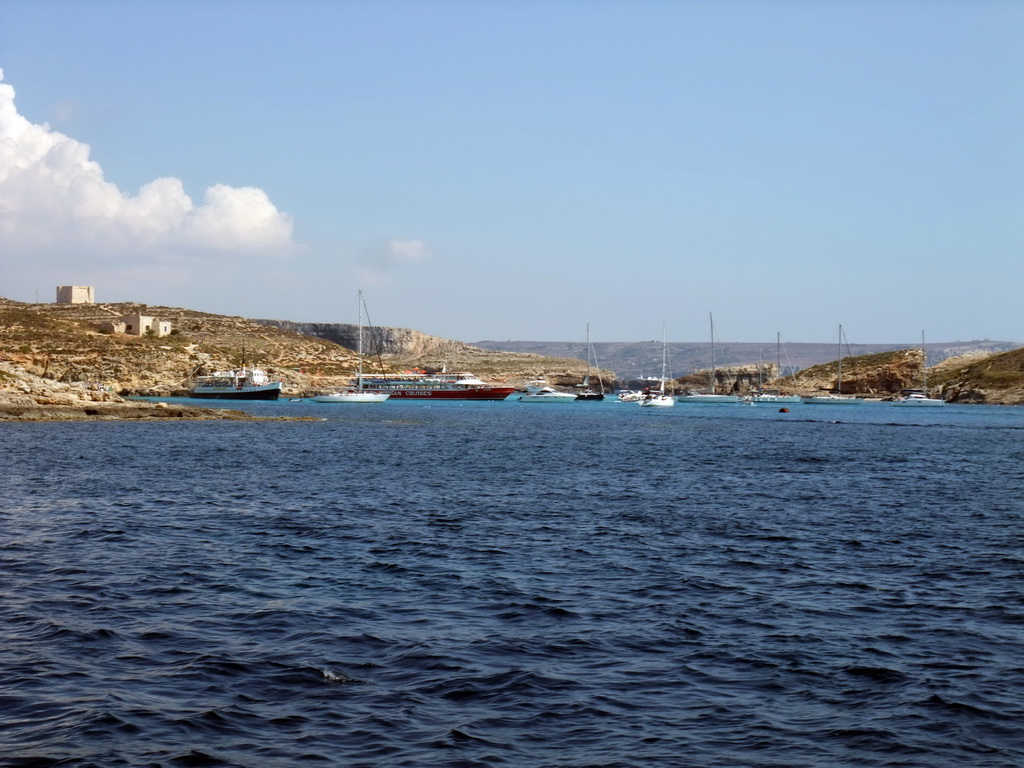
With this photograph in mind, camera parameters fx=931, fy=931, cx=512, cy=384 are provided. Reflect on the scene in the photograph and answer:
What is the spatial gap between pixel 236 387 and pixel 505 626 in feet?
449

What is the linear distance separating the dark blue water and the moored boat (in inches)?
4371

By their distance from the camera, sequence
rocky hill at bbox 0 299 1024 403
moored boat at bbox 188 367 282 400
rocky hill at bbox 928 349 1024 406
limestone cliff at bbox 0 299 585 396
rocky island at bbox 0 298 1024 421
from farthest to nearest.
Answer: rocky hill at bbox 928 349 1024 406, moored boat at bbox 188 367 282 400, rocky hill at bbox 0 299 1024 403, limestone cliff at bbox 0 299 585 396, rocky island at bbox 0 298 1024 421

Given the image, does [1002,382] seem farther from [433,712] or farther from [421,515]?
[433,712]

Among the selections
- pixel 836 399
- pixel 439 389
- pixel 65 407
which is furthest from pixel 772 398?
pixel 65 407

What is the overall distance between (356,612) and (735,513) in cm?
1660

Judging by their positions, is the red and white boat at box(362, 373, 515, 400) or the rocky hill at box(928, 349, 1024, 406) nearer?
the rocky hill at box(928, 349, 1024, 406)

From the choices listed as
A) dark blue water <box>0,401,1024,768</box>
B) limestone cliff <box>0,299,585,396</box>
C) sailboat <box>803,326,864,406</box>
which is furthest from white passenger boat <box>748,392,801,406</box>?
dark blue water <box>0,401,1024,768</box>

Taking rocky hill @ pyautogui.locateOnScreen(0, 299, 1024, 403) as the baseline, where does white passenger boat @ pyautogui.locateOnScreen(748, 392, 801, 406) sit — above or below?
below

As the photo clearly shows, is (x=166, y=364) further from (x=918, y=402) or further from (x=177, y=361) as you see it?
(x=918, y=402)

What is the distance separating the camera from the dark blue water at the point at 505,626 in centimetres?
1062

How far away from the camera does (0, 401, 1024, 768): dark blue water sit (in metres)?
10.6

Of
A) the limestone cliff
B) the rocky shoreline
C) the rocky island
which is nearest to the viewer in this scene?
the rocky shoreline

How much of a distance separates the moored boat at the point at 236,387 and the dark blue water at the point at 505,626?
111025 mm

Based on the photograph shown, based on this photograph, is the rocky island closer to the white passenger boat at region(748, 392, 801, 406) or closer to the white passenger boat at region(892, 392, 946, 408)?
the white passenger boat at region(748, 392, 801, 406)
